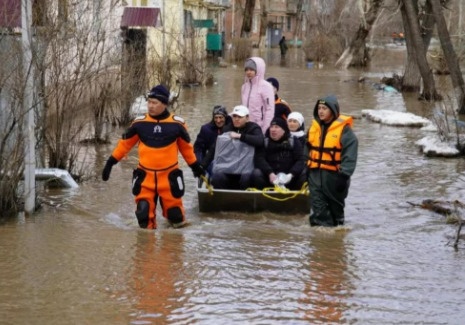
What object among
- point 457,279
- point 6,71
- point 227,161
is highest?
point 6,71

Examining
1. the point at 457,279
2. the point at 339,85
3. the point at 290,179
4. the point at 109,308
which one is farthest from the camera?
the point at 339,85

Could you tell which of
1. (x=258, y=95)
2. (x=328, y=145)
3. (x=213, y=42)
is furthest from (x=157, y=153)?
(x=213, y=42)

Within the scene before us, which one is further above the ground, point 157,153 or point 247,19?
point 247,19

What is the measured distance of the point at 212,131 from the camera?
1008 centimetres

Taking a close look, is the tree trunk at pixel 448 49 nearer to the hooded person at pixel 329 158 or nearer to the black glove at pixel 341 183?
the hooded person at pixel 329 158

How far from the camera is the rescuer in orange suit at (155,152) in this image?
805 cm

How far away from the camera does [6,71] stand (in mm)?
8102

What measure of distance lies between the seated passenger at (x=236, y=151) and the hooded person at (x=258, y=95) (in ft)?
4.78

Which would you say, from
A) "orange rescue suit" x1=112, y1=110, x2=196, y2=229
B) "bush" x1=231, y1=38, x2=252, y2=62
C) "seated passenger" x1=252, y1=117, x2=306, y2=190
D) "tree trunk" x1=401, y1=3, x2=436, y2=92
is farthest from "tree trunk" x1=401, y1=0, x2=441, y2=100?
"bush" x1=231, y1=38, x2=252, y2=62

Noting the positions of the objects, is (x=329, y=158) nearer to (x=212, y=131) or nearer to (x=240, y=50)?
(x=212, y=131)

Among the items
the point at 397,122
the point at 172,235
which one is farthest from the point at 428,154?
the point at 172,235

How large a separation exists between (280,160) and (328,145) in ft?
5.05

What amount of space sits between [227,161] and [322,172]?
169 centimetres

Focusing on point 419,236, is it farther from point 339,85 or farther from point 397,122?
point 339,85
